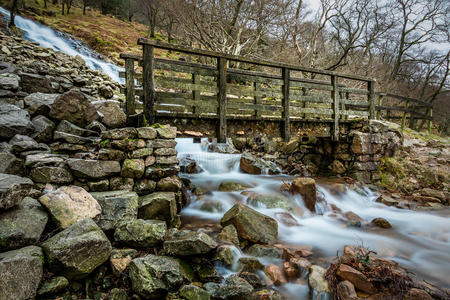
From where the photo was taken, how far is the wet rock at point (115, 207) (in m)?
3.55

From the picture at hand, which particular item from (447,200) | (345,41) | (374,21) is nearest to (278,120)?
(447,200)

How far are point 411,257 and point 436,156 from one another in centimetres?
862

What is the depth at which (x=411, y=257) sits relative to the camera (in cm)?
438

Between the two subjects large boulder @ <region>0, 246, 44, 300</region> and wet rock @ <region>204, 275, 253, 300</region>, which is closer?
large boulder @ <region>0, 246, 44, 300</region>

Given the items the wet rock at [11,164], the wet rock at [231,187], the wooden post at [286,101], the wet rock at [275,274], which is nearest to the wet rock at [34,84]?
the wet rock at [11,164]

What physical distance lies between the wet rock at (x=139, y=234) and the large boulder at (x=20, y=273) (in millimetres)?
962

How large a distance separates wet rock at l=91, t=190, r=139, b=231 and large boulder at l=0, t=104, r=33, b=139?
2.43 meters

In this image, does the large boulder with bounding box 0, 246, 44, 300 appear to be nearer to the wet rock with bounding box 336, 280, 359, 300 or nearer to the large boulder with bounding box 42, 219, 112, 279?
the large boulder with bounding box 42, 219, 112, 279

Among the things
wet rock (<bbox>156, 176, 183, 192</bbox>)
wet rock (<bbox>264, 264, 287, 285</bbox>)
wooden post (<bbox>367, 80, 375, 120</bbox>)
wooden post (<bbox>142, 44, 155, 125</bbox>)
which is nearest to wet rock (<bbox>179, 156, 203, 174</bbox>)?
wooden post (<bbox>142, 44, 155, 125</bbox>)

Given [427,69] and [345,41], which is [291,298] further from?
[427,69]

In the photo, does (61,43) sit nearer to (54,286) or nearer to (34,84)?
(34,84)

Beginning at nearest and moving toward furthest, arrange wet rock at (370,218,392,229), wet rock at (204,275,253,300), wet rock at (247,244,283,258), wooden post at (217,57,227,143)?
wet rock at (204,275,253,300) → wet rock at (247,244,283,258) → wet rock at (370,218,392,229) → wooden post at (217,57,227,143)

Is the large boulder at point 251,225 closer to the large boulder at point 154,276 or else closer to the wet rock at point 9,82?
the large boulder at point 154,276

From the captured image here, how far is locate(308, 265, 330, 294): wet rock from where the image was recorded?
10.6 feet
